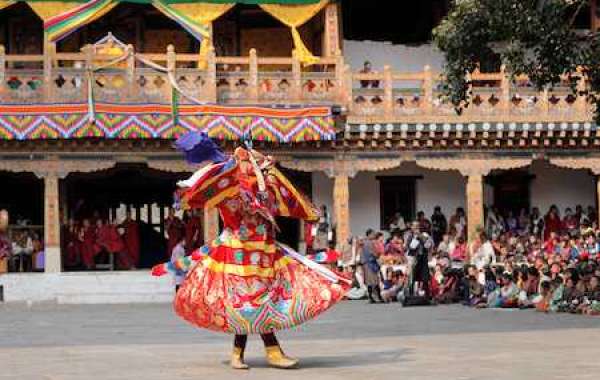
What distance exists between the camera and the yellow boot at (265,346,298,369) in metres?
12.0

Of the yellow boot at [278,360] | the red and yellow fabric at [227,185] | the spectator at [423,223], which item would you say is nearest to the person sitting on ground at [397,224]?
the spectator at [423,223]

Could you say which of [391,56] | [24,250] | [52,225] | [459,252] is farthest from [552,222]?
[24,250]

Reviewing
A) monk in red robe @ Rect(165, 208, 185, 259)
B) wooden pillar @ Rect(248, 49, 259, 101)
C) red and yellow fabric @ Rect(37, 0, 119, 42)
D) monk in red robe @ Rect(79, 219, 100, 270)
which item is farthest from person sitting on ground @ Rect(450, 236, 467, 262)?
red and yellow fabric @ Rect(37, 0, 119, 42)

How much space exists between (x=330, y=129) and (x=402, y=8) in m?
6.18

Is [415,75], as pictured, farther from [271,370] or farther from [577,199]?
[271,370]

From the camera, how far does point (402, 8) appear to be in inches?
1378

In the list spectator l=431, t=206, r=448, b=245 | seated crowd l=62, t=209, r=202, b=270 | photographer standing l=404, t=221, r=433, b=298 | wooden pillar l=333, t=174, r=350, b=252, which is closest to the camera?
photographer standing l=404, t=221, r=433, b=298

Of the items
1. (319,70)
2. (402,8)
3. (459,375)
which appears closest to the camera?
(459,375)

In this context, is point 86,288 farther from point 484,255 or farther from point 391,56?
point 391,56

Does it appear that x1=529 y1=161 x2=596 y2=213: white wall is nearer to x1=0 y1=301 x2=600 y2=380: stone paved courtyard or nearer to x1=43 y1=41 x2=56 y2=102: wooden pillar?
x1=0 y1=301 x2=600 y2=380: stone paved courtyard

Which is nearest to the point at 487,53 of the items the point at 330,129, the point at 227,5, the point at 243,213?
the point at 243,213

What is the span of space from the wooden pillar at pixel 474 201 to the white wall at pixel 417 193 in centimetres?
198

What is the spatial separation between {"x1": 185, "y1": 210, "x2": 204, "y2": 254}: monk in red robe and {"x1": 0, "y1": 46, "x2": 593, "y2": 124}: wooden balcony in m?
3.19

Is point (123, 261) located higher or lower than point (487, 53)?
lower
